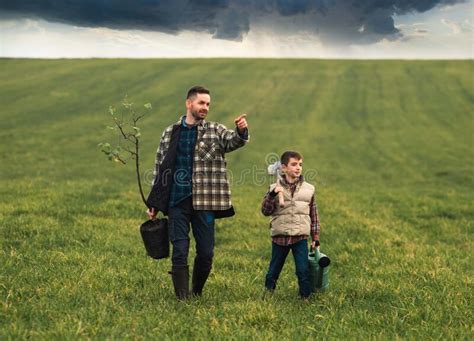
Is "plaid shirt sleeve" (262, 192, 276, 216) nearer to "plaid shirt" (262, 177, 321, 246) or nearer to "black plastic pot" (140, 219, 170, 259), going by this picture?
"plaid shirt" (262, 177, 321, 246)

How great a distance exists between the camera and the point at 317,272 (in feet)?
25.2

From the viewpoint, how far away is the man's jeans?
729cm

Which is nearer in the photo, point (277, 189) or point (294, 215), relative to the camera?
point (277, 189)

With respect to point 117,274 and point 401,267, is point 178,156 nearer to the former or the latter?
point 117,274

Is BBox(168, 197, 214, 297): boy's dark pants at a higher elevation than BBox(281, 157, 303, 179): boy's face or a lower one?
lower

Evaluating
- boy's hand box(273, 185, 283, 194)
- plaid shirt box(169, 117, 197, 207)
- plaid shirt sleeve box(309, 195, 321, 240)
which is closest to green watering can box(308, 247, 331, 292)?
plaid shirt sleeve box(309, 195, 321, 240)

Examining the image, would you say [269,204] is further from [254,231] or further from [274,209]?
[254,231]

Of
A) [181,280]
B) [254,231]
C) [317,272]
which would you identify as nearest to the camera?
[181,280]

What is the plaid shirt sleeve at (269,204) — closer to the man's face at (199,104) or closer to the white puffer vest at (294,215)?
the white puffer vest at (294,215)

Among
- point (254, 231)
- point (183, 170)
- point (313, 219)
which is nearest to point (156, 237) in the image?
point (183, 170)

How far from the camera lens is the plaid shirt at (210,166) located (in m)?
7.28

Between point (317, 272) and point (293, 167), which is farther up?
point (293, 167)

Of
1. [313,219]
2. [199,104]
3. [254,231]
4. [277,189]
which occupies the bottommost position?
[254,231]

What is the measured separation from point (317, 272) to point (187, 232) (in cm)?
176
